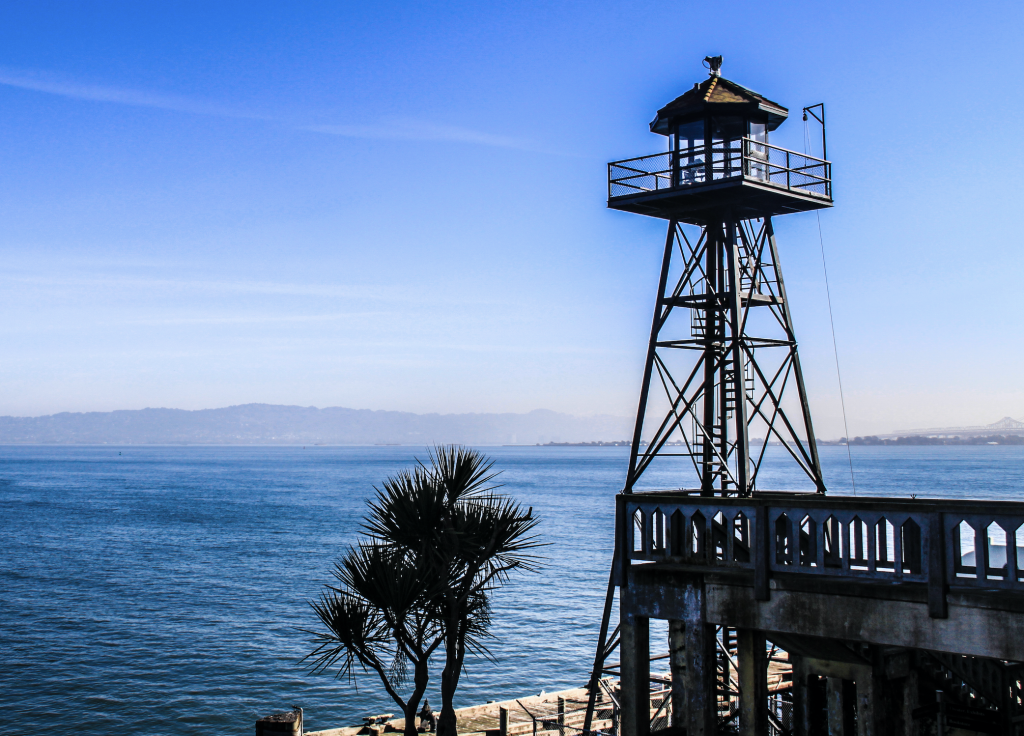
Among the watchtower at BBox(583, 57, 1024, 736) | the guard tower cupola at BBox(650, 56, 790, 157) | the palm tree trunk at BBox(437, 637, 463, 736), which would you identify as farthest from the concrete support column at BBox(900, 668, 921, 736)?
the guard tower cupola at BBox(650, 56, 790, 157)

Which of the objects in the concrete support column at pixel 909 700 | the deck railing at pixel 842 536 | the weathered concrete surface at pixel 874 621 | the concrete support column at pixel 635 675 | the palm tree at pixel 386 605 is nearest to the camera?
the weathered concrete surface at pixel 874 621

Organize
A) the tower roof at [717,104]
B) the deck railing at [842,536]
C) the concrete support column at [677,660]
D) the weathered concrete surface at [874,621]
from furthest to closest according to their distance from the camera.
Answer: the tower roof at [717,104]
the concrete support column at [677,660]
the deck railing at [842,536]
the weathered concrete surface at [874,621]

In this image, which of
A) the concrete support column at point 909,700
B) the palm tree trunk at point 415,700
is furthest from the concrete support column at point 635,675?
the palm tree trunk at point 415,700

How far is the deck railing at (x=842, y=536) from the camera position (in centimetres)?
961

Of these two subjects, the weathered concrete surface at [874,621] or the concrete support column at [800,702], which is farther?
the concrete support column at [800,702]

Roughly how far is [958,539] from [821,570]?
4.85 feet

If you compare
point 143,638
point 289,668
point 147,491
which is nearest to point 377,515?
point 289,668

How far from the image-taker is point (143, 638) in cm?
4728

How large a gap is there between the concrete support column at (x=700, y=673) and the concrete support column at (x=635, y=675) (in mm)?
796

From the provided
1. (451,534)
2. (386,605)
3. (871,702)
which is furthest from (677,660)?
(386,605)

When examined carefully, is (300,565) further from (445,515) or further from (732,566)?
(732,566)

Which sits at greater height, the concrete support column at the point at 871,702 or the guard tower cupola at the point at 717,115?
the guard tower cupola at the point at 717,115

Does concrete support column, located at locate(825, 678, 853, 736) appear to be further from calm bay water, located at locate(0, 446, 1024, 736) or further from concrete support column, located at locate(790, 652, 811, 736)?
calm bay water, located at locate(0, 446, 1024, 736)

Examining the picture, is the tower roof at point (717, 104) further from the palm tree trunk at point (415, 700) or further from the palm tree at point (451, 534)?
the palm tree trunk at point (415, 700)
